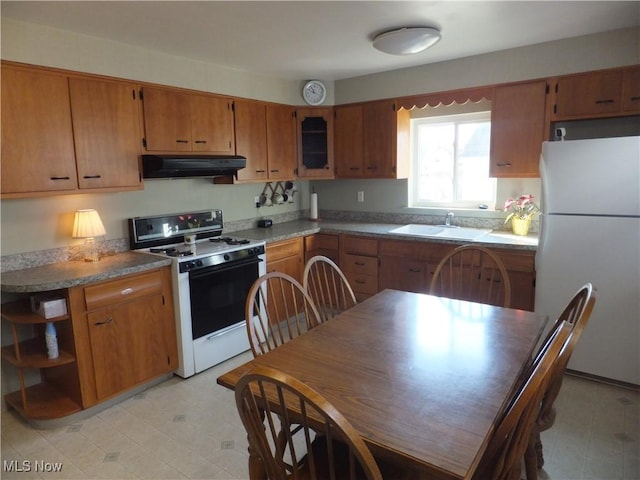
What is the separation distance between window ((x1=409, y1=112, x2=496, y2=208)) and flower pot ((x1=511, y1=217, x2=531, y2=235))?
0.40m

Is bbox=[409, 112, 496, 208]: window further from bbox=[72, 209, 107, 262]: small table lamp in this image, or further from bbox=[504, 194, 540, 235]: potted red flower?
bbox=[72, 209, 107, 262]: small table lamp

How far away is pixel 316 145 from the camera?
4211 mm

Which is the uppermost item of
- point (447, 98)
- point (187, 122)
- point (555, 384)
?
point (447, 98)

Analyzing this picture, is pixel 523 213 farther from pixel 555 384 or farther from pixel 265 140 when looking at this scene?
pixel 265 140

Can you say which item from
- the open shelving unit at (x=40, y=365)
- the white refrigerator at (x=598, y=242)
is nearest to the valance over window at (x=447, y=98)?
the white refrigerator at (x=598, y=242)

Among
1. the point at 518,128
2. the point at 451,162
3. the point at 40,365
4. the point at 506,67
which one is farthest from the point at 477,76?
the point at 40,365

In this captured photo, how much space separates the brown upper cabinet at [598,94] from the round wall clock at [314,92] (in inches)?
79.2

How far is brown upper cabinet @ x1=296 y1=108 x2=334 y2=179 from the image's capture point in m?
4.14

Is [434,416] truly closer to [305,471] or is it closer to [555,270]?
[305,471]

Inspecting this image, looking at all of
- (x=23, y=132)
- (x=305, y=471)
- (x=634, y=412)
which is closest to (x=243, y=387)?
(x=305, y=471)

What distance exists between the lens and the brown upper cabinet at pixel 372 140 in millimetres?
3861

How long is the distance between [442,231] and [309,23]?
79.9 inches

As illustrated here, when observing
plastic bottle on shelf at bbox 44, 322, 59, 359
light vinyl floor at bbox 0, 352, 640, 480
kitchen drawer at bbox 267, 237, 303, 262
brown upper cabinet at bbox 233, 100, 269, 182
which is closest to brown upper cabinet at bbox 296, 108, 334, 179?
brown upper cabinet at bbox 233, 100, 269, 182

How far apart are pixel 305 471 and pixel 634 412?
2.15 meters
